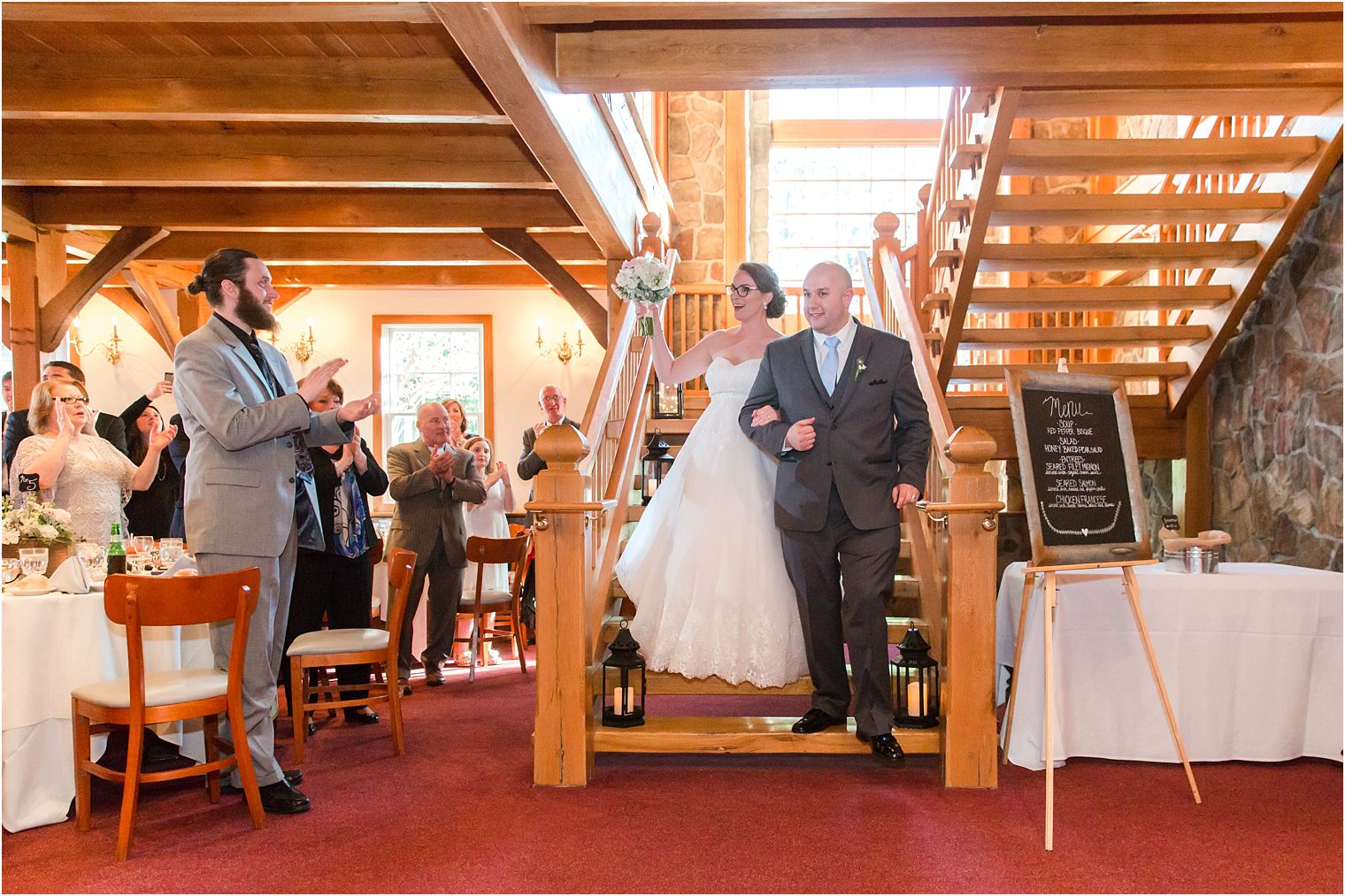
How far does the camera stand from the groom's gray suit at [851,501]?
3.58 meters

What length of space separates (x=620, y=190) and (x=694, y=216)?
2972mm

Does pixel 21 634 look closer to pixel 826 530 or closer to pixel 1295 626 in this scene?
pixel 826 530

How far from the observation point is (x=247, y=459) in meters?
3.21

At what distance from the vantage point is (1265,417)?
5684 mm

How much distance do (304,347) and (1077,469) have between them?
8992mm

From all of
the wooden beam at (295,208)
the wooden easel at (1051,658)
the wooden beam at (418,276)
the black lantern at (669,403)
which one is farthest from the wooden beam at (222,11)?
the wooden beam at (418,276)

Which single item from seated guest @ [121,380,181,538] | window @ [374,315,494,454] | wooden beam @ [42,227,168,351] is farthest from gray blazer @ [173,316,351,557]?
window @ [374,315,494,454]

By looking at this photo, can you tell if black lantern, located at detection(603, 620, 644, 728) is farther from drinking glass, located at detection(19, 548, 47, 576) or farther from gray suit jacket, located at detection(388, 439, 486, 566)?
gray suit jacket, located at detection(388, 439, 486, 566)

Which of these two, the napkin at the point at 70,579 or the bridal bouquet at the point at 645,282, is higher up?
the bridal bouquet at the point at 645,282

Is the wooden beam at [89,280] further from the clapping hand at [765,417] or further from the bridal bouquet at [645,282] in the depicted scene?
the clapping hand at [765,417]

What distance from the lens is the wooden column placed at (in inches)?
137

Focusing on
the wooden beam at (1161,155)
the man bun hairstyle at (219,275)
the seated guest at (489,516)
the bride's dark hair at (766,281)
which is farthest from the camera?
the seated guest at (489,516)

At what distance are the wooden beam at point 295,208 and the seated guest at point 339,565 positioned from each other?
2713 millimetres

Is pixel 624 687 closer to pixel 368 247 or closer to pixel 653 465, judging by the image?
pixel 653 465
